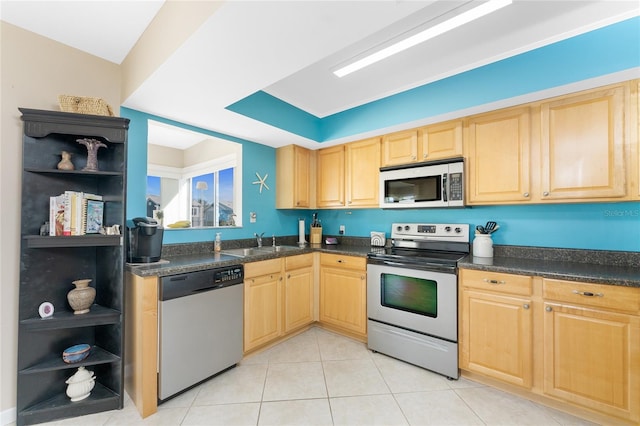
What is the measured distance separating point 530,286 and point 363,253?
1.37m

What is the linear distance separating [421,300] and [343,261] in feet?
2.93

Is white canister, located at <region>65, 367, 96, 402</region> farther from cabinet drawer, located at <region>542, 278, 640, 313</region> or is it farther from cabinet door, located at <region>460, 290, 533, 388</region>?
cabinet drawer, located at <region>542, 278, 640, 313</region>

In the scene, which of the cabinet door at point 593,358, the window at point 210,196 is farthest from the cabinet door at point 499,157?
the window at point 210,196

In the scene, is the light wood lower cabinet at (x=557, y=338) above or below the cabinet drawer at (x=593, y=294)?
below

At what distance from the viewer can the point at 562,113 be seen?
201 cm

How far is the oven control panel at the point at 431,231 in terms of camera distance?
2.67 metres

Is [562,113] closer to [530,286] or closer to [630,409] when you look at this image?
[530,286]

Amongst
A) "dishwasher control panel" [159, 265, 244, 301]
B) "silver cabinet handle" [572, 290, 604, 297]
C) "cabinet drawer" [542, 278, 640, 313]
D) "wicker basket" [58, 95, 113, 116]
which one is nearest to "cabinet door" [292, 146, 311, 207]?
"dishwasher control panel" [159, 265, 244, 301]

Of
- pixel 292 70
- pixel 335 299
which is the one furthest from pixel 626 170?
pixel 335 299

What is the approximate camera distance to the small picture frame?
172cm

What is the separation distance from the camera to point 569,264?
2.07 meters

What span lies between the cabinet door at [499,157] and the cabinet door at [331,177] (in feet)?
4.80

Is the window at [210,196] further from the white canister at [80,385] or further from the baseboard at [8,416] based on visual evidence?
the baseboard at [8,416]

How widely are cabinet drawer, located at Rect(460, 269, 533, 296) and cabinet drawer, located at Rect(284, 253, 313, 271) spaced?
5.23 ft
